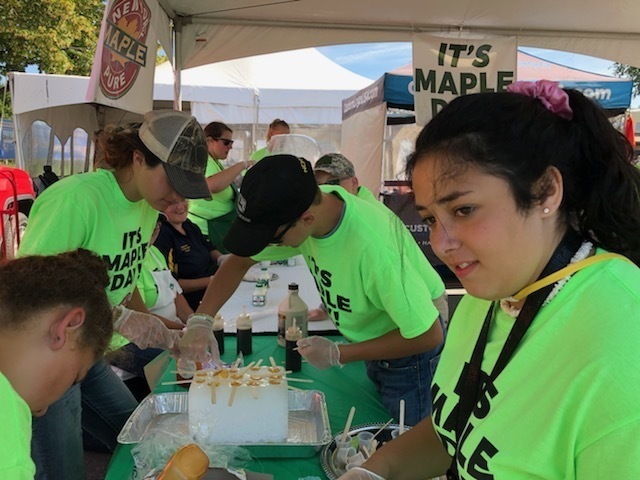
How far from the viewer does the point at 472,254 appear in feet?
2.56

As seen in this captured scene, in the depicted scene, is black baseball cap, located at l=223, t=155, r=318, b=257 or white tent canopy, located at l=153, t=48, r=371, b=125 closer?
black baseball cap, located at l=223, t=155, r=318, b=257

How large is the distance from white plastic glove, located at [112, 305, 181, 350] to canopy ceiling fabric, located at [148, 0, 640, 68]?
107 inches

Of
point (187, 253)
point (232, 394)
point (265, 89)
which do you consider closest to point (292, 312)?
point (232, 394)

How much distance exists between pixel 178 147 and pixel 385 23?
11.4 feet

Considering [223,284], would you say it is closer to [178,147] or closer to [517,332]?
[178,147]

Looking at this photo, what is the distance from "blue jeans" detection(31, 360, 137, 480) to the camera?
160cm

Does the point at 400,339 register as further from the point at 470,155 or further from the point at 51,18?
the point at 51,18

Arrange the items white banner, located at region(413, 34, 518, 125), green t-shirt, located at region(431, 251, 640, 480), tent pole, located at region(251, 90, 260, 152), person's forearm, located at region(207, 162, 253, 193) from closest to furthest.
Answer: green t-shirt, located at region(431, 251, 640, 480)
person's forearm, located at region(207, 162, 253, 193)
white banner, located at region(413, 34, 518, 125)
tent pole, located at region(251, 90, 260, 152)

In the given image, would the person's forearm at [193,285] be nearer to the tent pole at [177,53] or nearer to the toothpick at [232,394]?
the tent pole at [177,53]

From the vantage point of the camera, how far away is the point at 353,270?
160 cm

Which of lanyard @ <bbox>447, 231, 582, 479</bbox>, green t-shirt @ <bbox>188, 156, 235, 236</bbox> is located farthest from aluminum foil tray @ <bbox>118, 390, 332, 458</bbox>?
green t-shirt @ <bbox>188, 156, 235, 236</bbox>

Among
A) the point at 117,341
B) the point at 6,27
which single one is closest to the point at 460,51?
the point at 117,341

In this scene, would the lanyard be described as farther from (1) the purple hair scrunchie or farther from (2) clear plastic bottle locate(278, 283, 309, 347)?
(2) clear plastic bottle locate(278, 283, 309, 347)

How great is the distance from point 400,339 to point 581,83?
6541 millimetres
